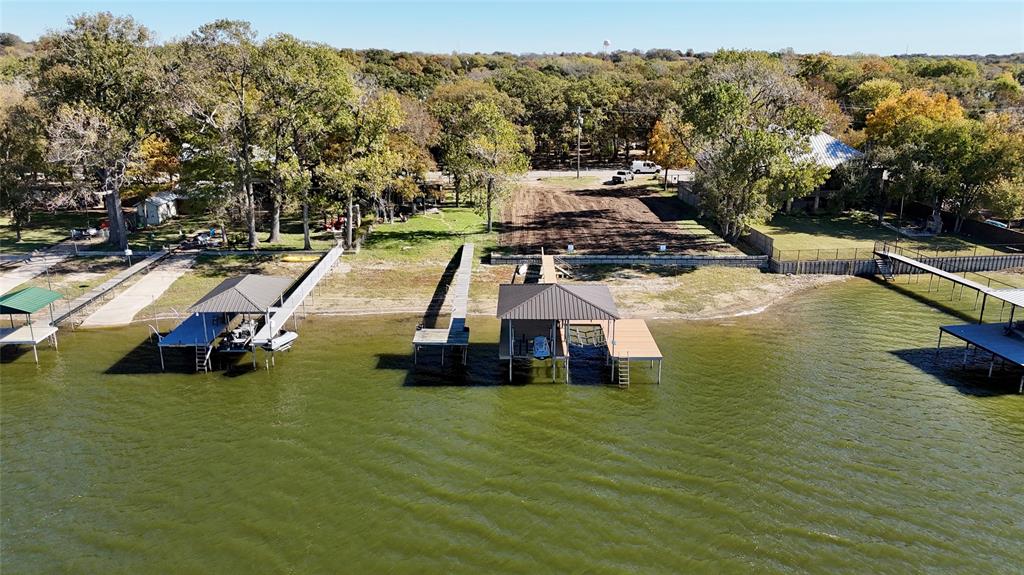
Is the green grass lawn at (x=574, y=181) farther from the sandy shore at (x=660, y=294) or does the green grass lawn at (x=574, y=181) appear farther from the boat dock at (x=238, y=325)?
the boat dock at (x=238, y=325)

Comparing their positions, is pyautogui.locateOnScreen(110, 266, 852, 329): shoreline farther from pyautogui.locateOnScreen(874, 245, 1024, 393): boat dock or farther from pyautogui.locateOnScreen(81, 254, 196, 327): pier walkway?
pyautogui.locateOnScreen(874, 245, 1024, 393): boat dock

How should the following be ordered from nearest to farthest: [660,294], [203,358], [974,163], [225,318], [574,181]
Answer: [203,358], [225,318], [660,294], [974,163], [574,181]

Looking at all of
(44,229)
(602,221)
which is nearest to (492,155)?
(602,221)

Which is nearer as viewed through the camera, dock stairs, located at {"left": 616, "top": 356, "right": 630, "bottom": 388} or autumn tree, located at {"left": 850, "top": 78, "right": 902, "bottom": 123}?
dock stairs, located at {"left": 616, "top": 356, "right": 630, "bottom": 388}

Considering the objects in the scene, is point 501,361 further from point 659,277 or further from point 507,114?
point 507,114

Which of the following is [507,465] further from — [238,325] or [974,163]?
[974,163]

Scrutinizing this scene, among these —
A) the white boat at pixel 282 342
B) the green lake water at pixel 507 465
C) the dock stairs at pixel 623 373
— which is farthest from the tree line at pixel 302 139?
the dock stairs at pixel 623 373

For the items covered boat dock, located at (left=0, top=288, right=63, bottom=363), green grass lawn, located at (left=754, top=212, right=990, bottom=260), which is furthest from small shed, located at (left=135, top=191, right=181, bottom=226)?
green grass lawn, located at (left=754, top=212, right=990, bottom=260)
